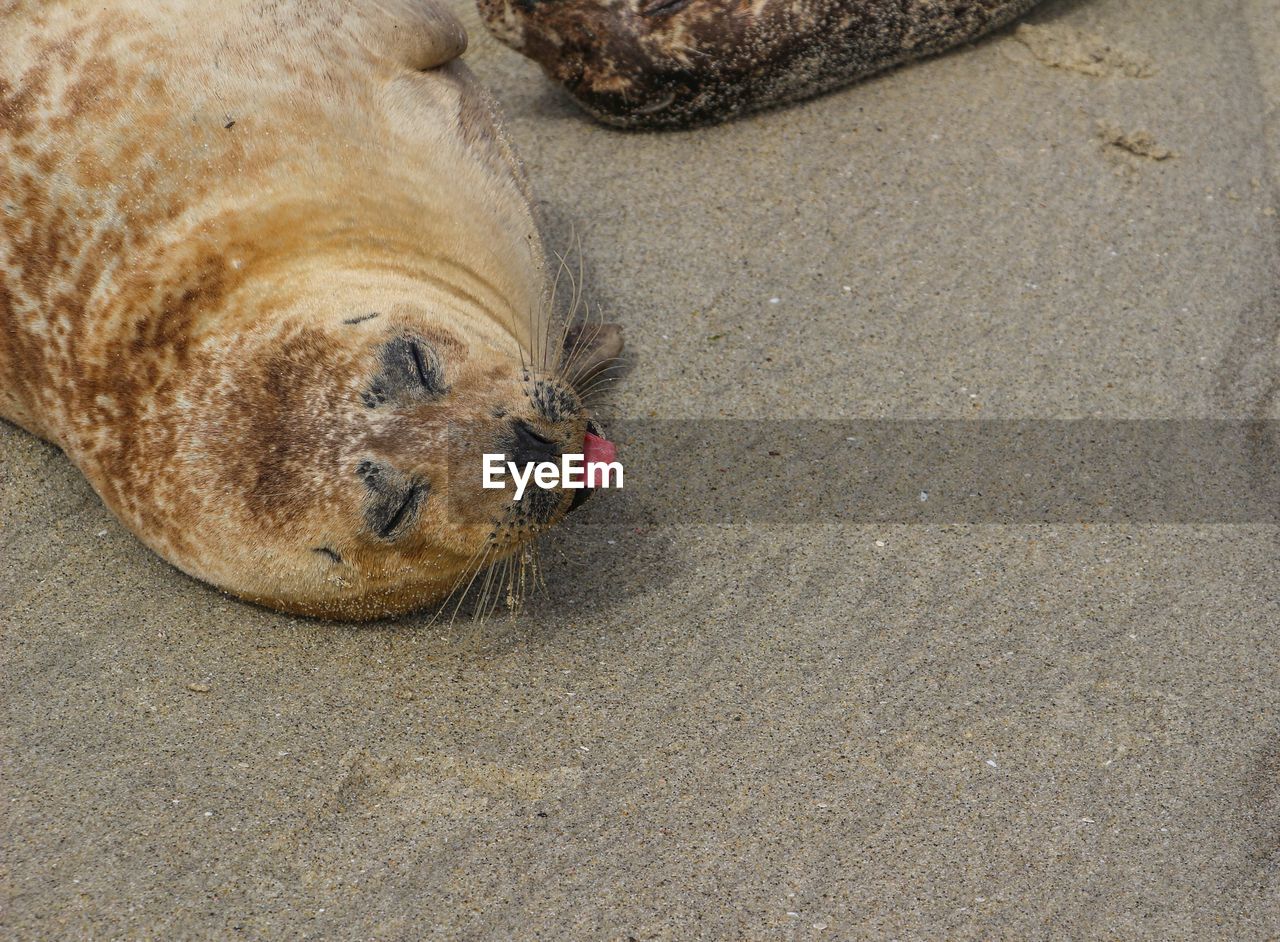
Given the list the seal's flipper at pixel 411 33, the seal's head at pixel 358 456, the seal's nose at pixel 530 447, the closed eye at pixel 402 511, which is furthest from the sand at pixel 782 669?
the seal's flipper at pixel 411 33

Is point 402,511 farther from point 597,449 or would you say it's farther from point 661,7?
point 661,7

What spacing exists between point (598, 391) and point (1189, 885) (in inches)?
77.5

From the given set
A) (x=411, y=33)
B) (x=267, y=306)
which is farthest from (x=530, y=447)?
(x=411, y=33)

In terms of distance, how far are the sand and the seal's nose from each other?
443mm

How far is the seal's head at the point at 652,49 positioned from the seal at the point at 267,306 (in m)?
1.08

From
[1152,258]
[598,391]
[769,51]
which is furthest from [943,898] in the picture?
[769,51]

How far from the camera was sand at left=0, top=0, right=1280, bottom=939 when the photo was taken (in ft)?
8.57

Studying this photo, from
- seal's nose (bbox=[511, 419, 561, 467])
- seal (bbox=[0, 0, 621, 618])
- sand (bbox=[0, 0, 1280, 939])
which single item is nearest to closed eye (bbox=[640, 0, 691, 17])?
sand (bbox=[0, 0, 1280, 939])

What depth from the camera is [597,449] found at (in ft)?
10.9

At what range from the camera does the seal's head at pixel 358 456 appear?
299cm

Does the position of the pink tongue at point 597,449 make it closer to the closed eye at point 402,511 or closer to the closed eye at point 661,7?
the closed eye at point 402,511

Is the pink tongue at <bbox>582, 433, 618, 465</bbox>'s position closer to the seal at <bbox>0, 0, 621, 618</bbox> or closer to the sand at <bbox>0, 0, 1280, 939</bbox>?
the seal at <bbox>0, 0, 621, 618</bbox>

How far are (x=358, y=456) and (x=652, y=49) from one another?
2244 mm

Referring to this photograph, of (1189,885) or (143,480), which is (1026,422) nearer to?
(1189,885)
